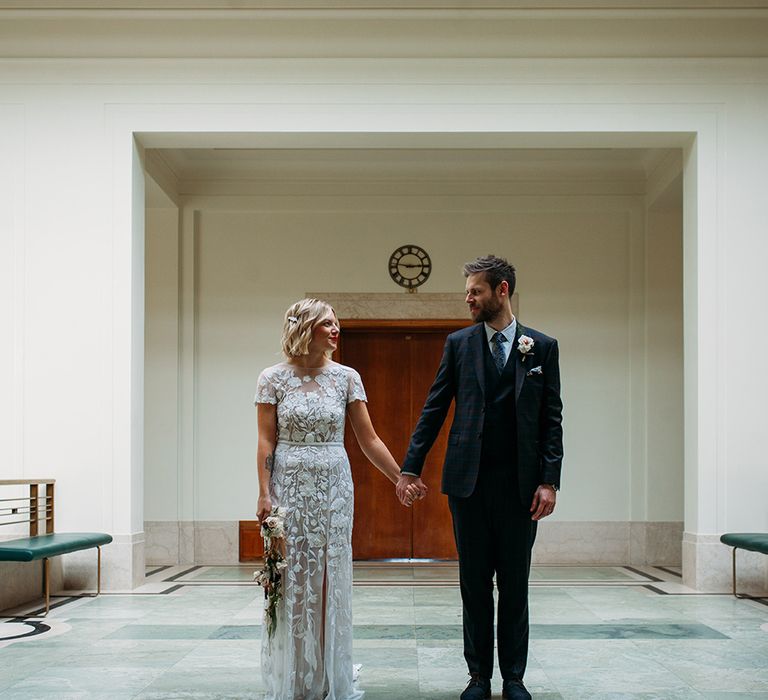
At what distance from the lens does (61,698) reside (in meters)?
4.36

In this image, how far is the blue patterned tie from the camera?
167 inches

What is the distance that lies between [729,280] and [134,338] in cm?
511

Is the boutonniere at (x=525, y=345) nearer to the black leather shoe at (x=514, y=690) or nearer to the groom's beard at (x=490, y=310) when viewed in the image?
the groom's beard at (x=490, y=310)

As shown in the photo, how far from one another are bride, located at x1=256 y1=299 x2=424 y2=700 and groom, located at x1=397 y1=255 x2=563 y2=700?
0.31m

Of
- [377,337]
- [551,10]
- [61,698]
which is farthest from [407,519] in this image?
[61,698]

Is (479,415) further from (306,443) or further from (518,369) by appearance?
(306,443)

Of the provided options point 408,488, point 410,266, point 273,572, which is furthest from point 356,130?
point 273,572

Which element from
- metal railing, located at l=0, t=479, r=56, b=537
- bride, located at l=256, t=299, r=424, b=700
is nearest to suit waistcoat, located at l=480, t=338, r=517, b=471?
bride, located at l=256, t=299, r=424, b=700

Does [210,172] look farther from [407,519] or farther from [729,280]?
[729,280]

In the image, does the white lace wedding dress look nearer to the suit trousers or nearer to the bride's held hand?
the bride's held hand

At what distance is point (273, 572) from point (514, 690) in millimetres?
1144

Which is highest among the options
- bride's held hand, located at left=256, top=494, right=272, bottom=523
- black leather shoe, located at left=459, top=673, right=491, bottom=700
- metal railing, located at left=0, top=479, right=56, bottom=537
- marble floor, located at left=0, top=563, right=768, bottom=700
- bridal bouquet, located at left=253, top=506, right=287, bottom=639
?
bride's held hand, located at left=256, top=494, right=272, bottom=523

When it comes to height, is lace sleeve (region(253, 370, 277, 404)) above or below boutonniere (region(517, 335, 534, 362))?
below

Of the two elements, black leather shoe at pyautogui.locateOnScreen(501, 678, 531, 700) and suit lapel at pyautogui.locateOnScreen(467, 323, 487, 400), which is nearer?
black leather shoe at pyautogui.locateOnScreen(501, 678, 531, 700)
